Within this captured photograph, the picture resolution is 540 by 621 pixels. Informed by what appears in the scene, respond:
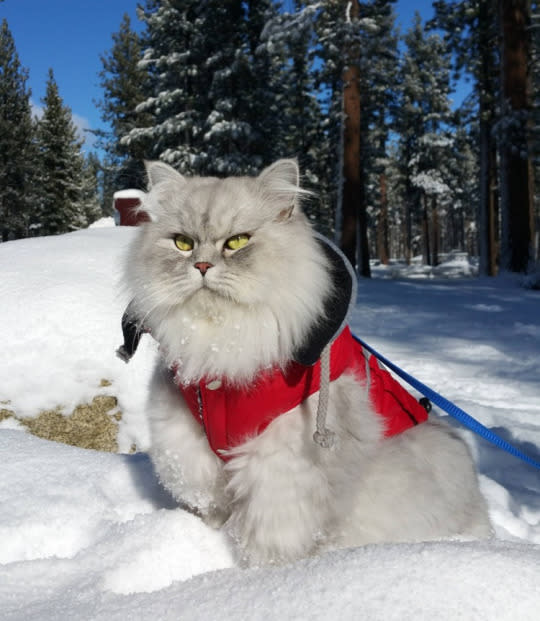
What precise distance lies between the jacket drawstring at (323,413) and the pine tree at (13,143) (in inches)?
1167

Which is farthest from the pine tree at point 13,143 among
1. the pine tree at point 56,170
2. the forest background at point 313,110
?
the pine tree at point 56,170

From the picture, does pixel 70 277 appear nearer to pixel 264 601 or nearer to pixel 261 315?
pixel 261 315

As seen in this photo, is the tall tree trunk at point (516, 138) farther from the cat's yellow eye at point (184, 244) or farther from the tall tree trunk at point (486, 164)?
the cat's yellow eye at point (184, 244)

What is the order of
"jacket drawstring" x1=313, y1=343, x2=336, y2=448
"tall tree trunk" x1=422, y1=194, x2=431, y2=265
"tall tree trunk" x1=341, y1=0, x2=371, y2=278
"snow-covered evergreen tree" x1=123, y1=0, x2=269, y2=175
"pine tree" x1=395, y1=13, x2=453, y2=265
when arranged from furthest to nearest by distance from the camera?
"tall tree trunk" x1=422, y1=194, x2=431, y2=265
"pine tree" x1=395, y1=13, x2=453, y2=265
"snow-covered evergreen tree" x1=123, y1=0, x2=269, y2=175
"tall tree trunk" x1=341, y1=0, x2=371, y2=278
"jacket drawstring" x1=313, y1=343, x2=336, y2=448

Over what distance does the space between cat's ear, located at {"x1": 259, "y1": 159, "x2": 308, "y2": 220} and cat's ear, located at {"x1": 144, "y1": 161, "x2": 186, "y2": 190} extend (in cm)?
42

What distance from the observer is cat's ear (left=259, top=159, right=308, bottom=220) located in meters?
1.93

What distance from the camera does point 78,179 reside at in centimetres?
3516

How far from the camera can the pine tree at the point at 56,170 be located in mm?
33062

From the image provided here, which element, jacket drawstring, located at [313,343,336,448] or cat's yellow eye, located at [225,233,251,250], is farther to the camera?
cat's yellow eye, located at [225,233,251,250]

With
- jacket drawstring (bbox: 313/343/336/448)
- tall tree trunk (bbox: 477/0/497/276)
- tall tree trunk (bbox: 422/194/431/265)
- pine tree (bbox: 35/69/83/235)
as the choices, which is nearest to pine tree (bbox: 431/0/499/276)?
tall tree trunk (bbox: 477/0/497/276)

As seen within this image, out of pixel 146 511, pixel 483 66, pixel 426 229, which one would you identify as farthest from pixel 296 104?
pixel 146 511

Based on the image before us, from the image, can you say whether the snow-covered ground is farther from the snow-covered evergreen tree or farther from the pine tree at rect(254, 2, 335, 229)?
the snow-covered evergreen tree

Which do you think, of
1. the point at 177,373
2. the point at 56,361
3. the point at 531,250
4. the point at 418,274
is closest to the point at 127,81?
the point at 418,274

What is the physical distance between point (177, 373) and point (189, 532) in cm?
66
